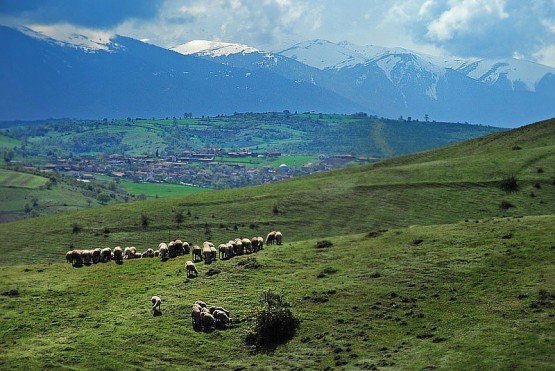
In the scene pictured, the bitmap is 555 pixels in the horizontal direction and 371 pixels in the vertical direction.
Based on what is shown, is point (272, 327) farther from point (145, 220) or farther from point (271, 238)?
point (145, 220)

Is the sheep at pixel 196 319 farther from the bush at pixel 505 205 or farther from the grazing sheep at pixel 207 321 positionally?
the bush at pixel 505 205

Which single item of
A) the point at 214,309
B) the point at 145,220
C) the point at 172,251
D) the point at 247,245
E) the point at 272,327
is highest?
the point at 145,220

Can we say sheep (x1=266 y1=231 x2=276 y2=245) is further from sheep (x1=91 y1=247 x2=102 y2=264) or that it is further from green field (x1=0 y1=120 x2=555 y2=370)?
sheep (x1=91 y1=247 x2=102 y2=264)

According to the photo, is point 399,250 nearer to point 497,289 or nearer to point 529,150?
point 497,289

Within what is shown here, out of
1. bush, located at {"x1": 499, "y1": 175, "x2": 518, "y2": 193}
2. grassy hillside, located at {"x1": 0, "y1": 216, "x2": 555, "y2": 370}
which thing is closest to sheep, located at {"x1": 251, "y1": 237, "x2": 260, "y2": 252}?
grassy hillside, located at {"x1": 0, "y1": 216, "x2": 555, "y2": 370}

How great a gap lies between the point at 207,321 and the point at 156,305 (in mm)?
4982

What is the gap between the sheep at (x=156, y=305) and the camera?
47062mm

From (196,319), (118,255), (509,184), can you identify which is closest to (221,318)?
(196,319)

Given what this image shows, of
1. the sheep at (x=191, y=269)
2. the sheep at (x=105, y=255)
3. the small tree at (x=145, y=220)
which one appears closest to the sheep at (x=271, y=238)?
the sheep at (x=105, y=255)

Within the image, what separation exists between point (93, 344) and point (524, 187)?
72.3 meters

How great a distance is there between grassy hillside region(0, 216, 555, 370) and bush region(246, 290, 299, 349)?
0.71m

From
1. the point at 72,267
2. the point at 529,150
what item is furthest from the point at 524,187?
the point at 72,267

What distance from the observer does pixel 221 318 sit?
4484 centimetres

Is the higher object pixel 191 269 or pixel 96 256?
pixel 96 256
